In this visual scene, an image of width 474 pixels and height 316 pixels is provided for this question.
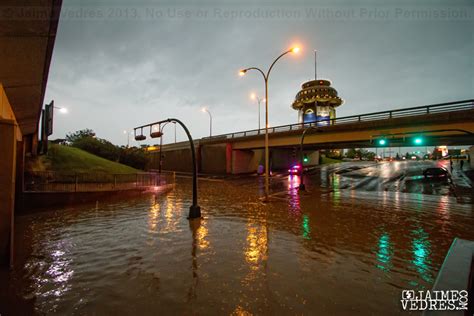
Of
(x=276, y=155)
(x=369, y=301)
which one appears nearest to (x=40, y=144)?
(x=369, y=301)

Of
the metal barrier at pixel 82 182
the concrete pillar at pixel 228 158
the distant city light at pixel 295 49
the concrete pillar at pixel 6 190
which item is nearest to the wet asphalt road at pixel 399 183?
the distant city light at pixel 295 49

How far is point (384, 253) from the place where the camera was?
6273mm

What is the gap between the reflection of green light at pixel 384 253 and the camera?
549cm

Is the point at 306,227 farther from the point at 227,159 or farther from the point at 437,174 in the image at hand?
the point at 227,159

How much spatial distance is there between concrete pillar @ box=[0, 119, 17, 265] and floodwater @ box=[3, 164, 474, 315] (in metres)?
0.60

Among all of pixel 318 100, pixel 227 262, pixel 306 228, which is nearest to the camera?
pixel 227 262

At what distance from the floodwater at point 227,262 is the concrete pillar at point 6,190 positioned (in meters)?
0.60

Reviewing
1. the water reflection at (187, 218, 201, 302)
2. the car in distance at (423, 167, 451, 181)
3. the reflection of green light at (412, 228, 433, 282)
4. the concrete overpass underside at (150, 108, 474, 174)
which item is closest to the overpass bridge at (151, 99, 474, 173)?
the concrete overpass underside at (150, 108, 474, 174)

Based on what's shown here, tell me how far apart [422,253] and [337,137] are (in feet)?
78.2

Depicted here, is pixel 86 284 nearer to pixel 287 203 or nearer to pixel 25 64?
pixel 25 64

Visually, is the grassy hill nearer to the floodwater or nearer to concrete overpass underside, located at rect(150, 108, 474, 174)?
the floodwater

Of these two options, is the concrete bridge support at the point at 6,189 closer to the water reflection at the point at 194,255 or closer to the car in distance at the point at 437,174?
the water reflection at the point at 194,255

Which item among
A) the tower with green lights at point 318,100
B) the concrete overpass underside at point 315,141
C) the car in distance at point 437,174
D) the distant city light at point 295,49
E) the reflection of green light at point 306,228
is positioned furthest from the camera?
the tower with green lights at point 318,100

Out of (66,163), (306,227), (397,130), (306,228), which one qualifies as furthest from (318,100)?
(306,228)
